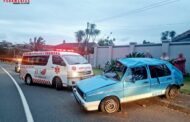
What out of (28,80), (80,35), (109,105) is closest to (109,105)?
(109,105)

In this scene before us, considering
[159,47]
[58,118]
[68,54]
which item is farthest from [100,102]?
[159,47]

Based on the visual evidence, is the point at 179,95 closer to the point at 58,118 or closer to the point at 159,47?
the point at 58,118

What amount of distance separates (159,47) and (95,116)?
1386cm

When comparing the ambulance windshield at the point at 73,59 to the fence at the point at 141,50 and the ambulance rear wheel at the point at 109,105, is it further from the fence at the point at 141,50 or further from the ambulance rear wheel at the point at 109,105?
the fence at the point at 141,50

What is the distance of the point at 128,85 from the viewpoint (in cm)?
891

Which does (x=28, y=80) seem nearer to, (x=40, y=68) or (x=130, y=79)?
(x=40, y=68)

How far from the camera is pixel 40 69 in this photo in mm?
15375

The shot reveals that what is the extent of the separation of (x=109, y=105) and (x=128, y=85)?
90cm

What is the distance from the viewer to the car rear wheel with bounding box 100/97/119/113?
848cm

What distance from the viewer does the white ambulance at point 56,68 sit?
13.5 metres

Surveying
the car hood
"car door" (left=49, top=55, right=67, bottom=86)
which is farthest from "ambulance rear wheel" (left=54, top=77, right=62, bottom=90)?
the car hood

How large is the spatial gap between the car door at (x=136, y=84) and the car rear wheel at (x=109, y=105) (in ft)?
1.64

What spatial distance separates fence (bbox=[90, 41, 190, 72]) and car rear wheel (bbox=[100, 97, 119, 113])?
1124 centimetres

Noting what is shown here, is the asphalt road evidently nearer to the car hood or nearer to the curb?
the curb
